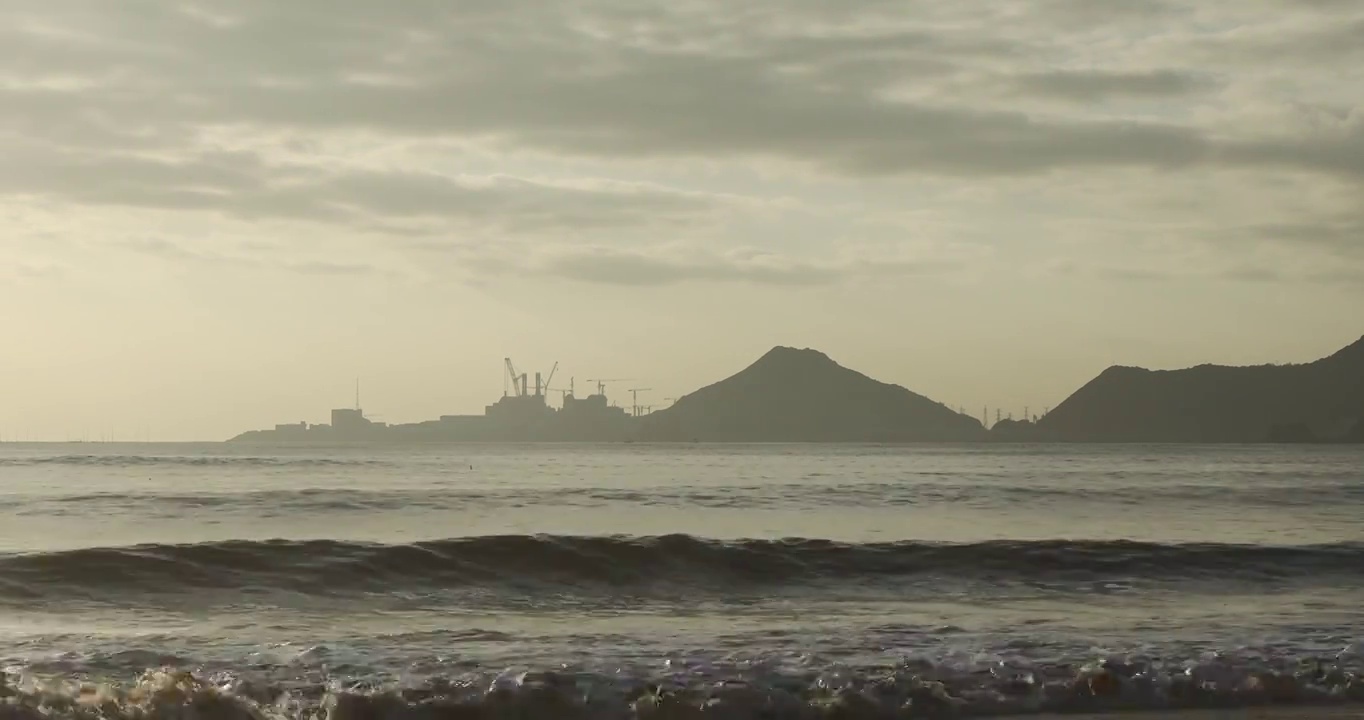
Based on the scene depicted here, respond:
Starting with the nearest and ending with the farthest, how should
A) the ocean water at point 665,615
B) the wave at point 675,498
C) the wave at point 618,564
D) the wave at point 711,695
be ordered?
the wave at point 711,695, the ocean water at point 665,615, the wave at point 618,564, the wave at point 675,498

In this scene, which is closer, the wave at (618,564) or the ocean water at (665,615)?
the ocean water at (665,615)

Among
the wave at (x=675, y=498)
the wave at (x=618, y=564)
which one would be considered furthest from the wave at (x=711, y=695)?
the wave at (x=675, y=498)

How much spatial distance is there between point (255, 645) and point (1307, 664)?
939 cm

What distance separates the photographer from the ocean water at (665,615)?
935 centimetres

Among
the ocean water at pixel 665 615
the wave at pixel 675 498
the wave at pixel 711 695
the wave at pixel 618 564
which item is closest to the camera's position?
the wave at pixel 711 695

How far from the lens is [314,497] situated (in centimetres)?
3512

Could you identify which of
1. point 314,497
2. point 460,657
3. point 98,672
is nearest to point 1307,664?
point 460,657

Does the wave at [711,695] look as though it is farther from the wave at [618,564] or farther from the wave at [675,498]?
the wave at [675,498]

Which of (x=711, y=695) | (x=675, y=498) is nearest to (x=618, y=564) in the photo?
(x=711, y=695)

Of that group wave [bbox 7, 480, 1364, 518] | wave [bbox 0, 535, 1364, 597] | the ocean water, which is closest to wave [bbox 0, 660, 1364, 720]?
the ocean water

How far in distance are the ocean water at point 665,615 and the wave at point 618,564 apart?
0.20ft

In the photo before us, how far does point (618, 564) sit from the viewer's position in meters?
17.8

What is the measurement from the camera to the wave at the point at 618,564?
52.7 feet

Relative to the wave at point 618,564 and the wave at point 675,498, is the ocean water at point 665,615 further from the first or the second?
the wave at point 675,498
